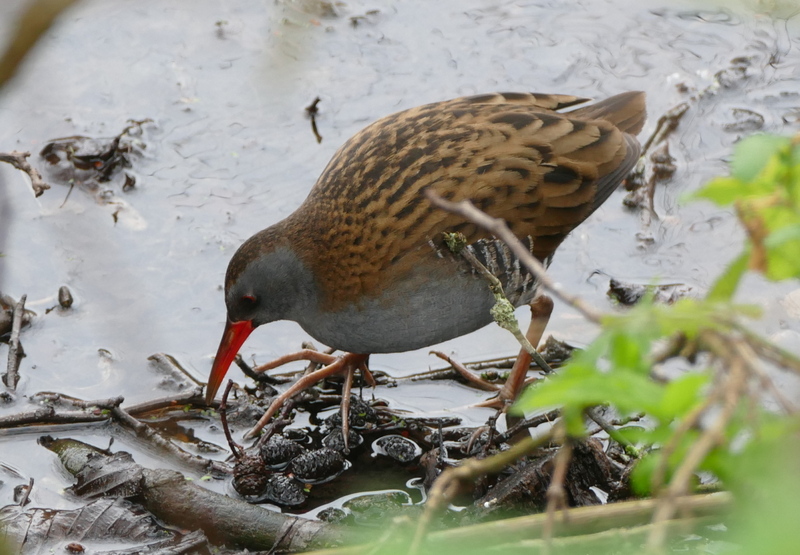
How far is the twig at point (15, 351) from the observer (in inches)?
145

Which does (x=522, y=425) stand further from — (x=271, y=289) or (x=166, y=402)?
(x=166, y=402)

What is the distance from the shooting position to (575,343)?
4016mm

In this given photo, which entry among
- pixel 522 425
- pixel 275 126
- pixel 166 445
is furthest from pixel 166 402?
pixel 275 126

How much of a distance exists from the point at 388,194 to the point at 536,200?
22.2 inches

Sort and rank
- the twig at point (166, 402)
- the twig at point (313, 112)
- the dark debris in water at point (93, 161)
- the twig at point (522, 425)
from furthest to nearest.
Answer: the twig at point (313, 112) < the dark debris in water at point (93, 161) < the twig at point (166, 402) < the twig at point (522, 425)

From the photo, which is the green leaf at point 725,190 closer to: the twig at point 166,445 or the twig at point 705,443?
the twig at point 705,443

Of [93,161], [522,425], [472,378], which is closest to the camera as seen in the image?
[522,425]

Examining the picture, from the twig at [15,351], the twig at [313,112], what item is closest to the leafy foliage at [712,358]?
the twig at [15,351]

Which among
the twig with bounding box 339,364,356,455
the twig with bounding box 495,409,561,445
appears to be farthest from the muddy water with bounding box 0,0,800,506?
the twig with bounding box 495,409,561,445

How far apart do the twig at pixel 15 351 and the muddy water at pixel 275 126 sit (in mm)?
73

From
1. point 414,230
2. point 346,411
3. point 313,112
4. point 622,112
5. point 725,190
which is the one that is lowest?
point 346,411

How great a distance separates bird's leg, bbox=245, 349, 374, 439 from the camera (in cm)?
345

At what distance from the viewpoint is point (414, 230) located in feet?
11.0

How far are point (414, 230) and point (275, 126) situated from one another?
2238 mm
